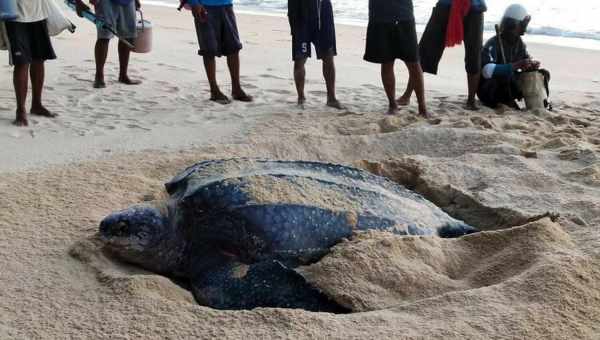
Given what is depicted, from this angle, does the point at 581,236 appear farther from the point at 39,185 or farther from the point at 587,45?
the point at 587,45

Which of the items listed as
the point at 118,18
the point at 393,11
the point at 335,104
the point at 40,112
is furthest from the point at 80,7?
the point at 393,11

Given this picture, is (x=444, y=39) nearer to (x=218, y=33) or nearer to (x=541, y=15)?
(x=218, y=33)

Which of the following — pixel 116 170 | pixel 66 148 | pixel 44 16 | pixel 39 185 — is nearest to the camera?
pixel 39 185

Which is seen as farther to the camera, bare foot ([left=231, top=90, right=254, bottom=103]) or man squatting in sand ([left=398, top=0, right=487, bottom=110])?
bare foot ([left=231, top=90, right=254, bottom=103])

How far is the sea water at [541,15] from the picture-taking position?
28.3ft

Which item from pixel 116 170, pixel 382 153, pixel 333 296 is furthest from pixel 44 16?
pixel 333 296

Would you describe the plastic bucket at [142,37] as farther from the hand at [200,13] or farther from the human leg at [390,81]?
the human leg at [390,81]

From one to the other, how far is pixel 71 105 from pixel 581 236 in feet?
9.86

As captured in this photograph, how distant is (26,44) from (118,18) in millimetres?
1245

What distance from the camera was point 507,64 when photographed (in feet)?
13.6

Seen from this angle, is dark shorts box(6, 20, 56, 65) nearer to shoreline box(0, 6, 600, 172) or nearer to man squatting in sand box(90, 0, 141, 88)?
shoreline box(0, 6, 600, 172)

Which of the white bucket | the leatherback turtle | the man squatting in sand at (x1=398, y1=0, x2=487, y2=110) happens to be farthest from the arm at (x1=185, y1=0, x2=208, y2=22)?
the leatherback turtle

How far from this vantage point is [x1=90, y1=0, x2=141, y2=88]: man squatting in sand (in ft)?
14.3

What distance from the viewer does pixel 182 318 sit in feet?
5.03
